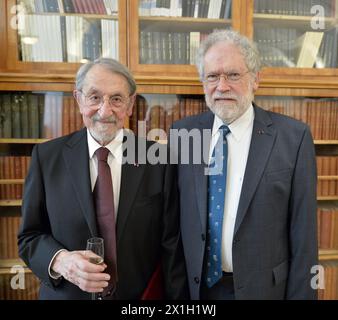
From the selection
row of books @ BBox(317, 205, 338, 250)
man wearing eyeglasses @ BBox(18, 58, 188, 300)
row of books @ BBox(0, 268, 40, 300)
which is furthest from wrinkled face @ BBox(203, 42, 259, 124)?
row of books @ BBox(0, 268, 40, 300)

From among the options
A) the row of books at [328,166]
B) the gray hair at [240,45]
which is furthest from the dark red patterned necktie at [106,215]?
the row of books at [328,166]

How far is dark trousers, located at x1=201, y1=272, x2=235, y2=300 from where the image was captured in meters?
1.19

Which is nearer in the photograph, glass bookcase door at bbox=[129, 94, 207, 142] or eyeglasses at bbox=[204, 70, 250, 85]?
eyeglasses at bbox=[204, 70, 250, 85]

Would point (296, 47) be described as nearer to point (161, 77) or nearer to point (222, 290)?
point (161, 77)

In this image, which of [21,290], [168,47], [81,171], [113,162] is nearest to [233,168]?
[113,162]

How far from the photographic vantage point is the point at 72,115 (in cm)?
164

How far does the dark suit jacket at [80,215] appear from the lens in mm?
1088

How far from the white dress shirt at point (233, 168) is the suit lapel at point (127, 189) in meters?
0.29

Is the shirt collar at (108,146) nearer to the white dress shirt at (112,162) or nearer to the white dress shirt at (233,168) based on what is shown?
the white dress shirt at (112,162)

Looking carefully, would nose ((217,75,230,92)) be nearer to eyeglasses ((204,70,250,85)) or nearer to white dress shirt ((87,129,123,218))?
eyeglasses ((204,70,250,85))

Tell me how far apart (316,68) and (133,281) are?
139cm

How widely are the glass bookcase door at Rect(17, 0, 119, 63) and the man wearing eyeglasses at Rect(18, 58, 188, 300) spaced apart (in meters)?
0.59
